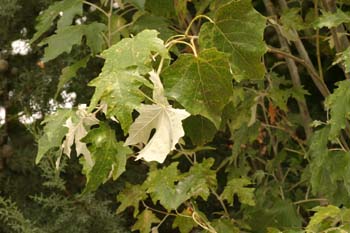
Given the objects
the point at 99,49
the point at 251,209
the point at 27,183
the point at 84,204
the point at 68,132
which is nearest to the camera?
the point at 68,132

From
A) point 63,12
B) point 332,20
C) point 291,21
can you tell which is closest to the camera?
point 332,20

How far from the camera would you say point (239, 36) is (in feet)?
2.83

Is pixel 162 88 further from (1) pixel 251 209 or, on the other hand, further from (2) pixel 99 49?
(1) pixel 251 209

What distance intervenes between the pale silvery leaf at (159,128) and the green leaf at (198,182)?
51cm

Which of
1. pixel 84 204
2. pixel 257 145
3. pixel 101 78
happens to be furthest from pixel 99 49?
pixel 257 145

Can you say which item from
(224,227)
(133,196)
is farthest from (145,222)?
(224,227)

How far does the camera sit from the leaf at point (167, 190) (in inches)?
46.6

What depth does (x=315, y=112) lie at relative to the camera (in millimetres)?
2006

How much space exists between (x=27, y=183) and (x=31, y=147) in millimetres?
112

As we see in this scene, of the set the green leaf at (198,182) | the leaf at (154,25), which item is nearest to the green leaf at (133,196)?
the green leaf at (198,182)

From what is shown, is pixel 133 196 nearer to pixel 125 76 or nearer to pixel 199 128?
pixel 199 128

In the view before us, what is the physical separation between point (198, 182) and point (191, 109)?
473 millimetres

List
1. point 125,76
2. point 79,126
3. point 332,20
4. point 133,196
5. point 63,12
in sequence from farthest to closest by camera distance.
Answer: point 133,196 → point 63,12 → point 332,20 → point 79,126 → point 125,76

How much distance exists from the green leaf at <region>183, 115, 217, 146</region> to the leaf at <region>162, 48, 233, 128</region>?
4.0 inches
